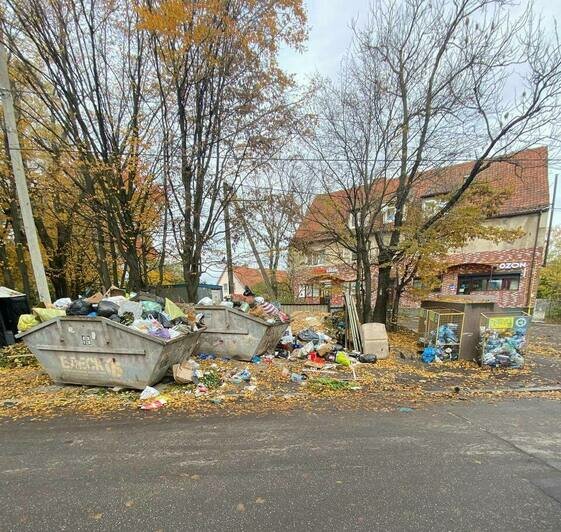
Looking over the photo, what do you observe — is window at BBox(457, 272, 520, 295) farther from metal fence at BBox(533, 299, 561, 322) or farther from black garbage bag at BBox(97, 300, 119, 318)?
black garbage bag at BBox(97, 300, 119, 318)

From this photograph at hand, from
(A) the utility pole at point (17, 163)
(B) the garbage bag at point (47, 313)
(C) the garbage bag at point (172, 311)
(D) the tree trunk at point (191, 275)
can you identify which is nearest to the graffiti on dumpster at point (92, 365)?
(B) the garbage bag at point (47, 313)

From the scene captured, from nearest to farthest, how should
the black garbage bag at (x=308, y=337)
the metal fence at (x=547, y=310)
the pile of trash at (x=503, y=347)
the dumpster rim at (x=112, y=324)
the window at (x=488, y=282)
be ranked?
the dumpster rim at (x=112, y=324) < the pile of trash at (x=503, y=347) < the black garbage bag at (x=308, y=337) < the metal fence at (x=547, y=310) < the window at (x=488, y=282)

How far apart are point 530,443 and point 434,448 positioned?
48.1 inches

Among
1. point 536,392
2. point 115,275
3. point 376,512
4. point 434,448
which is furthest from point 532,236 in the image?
point 115,275

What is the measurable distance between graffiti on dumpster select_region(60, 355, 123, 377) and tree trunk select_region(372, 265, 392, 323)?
8648 mm

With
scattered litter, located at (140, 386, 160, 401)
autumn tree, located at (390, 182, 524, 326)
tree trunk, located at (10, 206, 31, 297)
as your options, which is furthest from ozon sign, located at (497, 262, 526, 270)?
tree trunk, located at (10, 206, 31, 297)

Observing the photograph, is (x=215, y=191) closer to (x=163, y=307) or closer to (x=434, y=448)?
(x=163, y=307)

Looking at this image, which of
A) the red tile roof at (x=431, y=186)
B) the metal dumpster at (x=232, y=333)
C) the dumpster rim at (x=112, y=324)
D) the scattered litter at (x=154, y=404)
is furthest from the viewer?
the red tile roof at (x=431, y=186)

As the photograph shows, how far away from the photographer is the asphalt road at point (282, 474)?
2426 millimetres

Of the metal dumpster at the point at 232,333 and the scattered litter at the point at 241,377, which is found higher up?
the metal dumpster at the point at 232,333

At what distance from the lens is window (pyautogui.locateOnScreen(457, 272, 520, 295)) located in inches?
714

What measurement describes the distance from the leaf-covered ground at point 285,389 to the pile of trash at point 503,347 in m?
0.25

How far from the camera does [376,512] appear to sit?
8.18 ft

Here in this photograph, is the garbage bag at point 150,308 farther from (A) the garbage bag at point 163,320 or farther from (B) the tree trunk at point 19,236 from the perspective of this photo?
(B) the tree trunk at point 19,236
